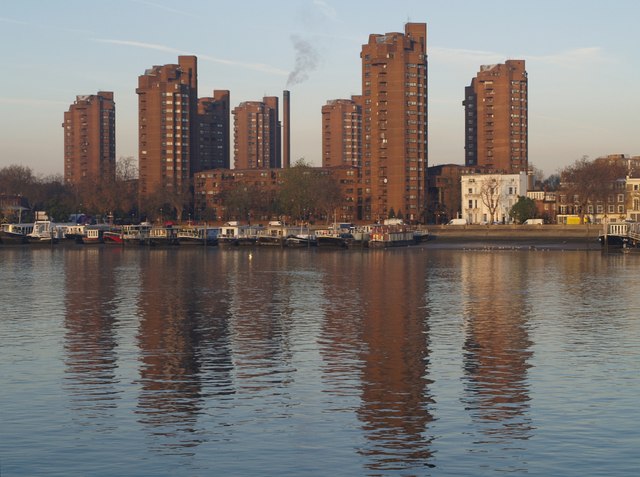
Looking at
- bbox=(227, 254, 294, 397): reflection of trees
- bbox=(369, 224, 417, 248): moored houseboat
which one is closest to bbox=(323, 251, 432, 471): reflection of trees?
bbox=(227, 254, 294, 397): reflection of trees

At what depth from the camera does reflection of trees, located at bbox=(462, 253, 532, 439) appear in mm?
30641

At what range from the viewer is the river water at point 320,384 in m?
26.4

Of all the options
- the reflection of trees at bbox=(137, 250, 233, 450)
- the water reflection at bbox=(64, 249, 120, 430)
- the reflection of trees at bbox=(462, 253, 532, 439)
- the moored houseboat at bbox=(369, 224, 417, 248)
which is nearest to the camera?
the reflection of trees at bbox=(137, 250, 233, 450)

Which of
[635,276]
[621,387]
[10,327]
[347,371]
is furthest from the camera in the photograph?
[635,276]

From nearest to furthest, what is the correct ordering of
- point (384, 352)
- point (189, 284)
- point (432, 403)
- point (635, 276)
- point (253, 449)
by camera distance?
point (253, 449) < point (432, 403) < point (384, 352) < point (189, 284) < point (635, 276)

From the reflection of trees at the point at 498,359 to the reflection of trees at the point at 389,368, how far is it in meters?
1.87

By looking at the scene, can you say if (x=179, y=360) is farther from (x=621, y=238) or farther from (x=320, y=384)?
(x=621, y=238)

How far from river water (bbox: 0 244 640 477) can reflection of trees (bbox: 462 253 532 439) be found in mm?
127

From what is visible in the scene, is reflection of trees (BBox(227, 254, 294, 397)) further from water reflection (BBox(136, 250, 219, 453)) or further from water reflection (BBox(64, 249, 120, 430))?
water reflection (BBox(64, 249, 120, 430))

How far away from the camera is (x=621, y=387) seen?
1390 inches

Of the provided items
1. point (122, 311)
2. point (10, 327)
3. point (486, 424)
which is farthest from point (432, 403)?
point (122, 311)

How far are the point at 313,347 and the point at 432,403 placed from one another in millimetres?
13443

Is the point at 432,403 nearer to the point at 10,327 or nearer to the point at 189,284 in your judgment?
the point at 10,327

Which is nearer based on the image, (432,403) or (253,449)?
(253,449)
